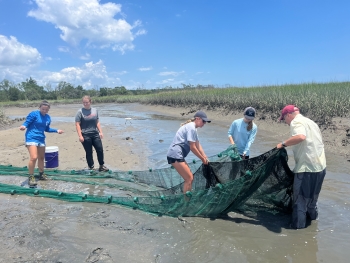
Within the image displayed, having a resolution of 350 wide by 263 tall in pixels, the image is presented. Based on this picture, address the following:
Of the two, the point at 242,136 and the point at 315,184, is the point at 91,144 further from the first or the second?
the point at 315,184

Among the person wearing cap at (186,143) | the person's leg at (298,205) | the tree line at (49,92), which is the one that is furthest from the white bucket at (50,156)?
the tree line at (49,92)

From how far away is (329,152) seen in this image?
29.7 feet

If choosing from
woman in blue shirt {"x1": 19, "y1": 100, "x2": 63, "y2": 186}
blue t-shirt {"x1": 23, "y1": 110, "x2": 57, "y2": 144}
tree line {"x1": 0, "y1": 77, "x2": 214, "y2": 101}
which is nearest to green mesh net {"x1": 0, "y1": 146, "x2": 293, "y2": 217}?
woman in blue shirt {"x1": 19, "y1": 100, "x2": 63, "y2": 186}

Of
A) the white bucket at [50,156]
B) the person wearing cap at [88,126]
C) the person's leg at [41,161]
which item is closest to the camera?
the person's leg at [41,161]

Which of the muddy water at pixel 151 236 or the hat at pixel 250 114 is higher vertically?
the hat at pixel 250 114

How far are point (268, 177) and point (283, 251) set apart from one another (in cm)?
105

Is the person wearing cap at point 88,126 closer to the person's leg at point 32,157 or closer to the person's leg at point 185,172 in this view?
the person's leg at point 32,157

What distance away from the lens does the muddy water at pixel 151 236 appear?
3355mm

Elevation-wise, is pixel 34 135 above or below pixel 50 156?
above

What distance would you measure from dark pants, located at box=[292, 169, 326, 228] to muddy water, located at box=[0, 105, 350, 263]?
0.61 feet

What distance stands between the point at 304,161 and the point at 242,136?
156 cm

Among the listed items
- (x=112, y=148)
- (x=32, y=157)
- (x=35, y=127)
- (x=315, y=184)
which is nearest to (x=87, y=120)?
(x=35, y=127)

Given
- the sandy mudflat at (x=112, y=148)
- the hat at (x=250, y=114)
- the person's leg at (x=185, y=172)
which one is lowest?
the sandy mudflat at (x=112, y=148)

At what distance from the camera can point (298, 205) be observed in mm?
3926
